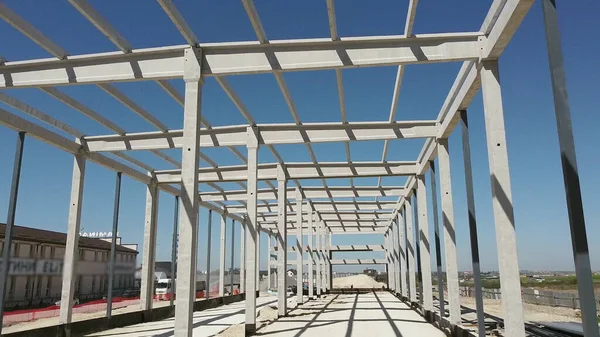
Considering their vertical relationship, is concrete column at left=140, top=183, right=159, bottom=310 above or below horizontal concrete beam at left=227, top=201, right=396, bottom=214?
below

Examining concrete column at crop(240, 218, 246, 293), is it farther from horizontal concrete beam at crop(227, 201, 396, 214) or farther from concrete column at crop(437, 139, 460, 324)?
concrete column at crop(437, 139, 460, 324)

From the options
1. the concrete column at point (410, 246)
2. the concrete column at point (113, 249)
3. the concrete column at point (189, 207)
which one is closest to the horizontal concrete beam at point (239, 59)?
the concrete column at point (189, 207)

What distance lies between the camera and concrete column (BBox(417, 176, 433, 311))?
19109 millimetres

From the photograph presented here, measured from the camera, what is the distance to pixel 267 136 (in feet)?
57.4

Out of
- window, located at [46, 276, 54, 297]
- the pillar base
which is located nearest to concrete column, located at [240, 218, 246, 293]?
window, located at [46, 276, 54, 297]

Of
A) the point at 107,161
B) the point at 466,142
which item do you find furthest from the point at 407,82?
the point at 107,161

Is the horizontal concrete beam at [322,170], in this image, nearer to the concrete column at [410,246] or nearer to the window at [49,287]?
the concrete column at [410,246]

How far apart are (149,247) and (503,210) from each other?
716 inches

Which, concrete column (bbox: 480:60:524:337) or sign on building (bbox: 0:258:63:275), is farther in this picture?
sign on building (bbox: 0:258:63:275)

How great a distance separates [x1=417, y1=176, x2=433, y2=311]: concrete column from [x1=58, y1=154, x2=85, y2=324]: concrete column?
14007mm

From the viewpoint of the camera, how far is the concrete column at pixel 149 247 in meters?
22.0

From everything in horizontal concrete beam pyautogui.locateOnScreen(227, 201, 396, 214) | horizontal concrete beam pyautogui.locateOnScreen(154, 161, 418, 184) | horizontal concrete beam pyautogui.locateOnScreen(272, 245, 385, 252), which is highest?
horizontal concrete beam pyautogui.locateOnScreen(154, 161, 418, 184)

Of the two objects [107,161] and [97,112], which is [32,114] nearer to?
[97,112]

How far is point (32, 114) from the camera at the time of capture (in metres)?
14.0
